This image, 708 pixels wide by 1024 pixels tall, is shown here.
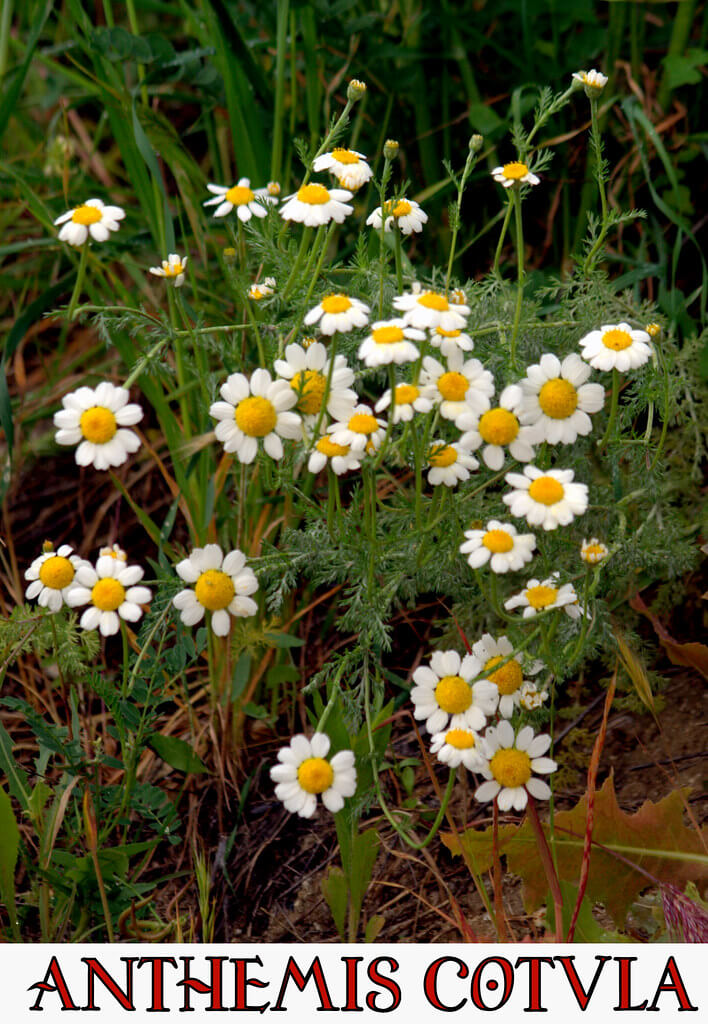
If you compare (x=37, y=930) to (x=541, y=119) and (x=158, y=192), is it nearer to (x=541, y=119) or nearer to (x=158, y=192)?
(x=158, y=192)

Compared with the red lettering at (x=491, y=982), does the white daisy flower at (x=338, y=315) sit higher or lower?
higher

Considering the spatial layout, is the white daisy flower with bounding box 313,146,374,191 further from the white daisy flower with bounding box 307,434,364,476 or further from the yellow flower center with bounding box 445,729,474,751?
the yellow flower center with bounding box 445,729,474,751

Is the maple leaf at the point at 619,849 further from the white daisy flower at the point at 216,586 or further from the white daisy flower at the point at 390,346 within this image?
the white daisy flower at the point at 390,346

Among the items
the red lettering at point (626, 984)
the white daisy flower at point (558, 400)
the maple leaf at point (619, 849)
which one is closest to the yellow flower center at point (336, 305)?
the white daisy flower at point (558, 400)

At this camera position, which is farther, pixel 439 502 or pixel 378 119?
pixel 378 119

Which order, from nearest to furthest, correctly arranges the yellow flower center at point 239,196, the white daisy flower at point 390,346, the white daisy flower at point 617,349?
the white daisy flower at point 390,346
the white daisy flower at point 617,349
the yellow flower center at point 239,196

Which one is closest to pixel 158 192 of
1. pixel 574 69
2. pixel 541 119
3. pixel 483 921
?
pixel 541 119

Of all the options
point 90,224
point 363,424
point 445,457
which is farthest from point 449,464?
point 90,224

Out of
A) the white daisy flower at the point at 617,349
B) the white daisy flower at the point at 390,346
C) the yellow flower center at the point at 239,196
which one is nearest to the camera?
the white daisy flower at the point at 390,346
